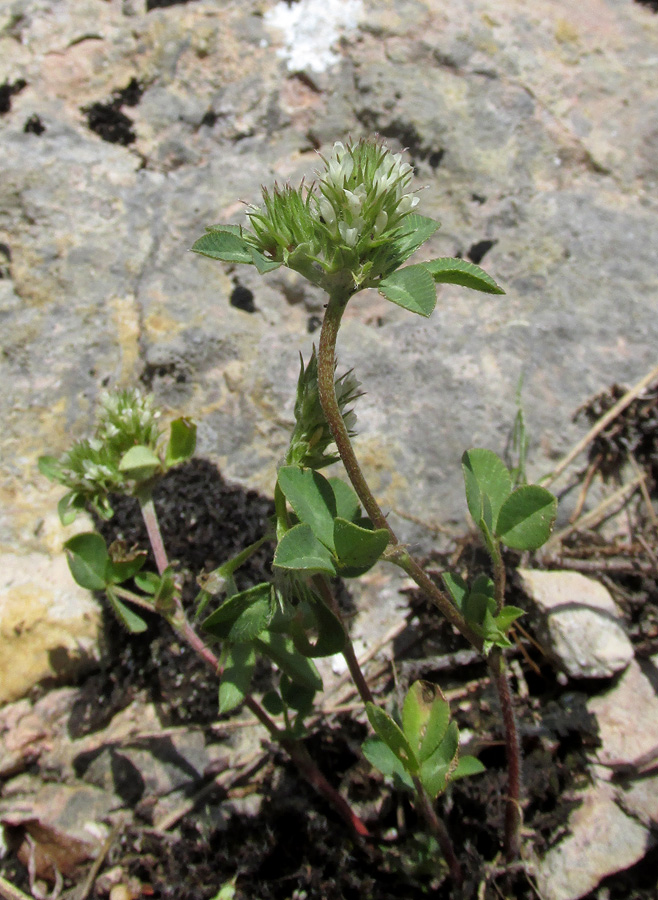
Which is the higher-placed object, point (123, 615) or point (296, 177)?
point (296, 177)

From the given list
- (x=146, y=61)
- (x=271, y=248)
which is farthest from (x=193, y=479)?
(x=146, y=61)

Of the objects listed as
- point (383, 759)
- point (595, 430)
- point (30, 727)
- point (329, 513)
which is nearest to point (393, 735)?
point (383, 759)

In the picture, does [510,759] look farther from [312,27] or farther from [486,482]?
[312,27]

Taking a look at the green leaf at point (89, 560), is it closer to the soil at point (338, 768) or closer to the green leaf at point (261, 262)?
the soil at point (338, 768)

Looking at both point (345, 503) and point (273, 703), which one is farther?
point (273, 703)

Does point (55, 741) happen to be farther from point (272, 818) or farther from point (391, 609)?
point (391, 609)

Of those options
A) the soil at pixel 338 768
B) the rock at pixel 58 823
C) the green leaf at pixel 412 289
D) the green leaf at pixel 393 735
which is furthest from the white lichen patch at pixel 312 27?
the rock at pixel 58 823
